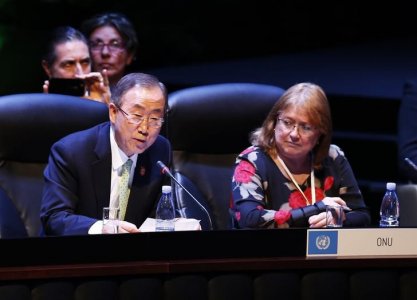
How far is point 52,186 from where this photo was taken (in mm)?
3650

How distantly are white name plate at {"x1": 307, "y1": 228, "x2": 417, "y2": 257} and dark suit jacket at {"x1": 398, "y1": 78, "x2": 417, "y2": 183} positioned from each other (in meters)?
1.35

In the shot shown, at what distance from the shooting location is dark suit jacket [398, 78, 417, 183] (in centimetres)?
459

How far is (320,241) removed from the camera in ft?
10.4

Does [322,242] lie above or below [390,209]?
below

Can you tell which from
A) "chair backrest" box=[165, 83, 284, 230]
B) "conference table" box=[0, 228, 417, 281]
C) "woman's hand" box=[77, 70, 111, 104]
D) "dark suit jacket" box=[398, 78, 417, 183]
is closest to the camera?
"conference table" box=[0, 228, 417, 281]

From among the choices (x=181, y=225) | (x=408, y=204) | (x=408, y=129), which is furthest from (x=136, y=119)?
(x=408, y=129)

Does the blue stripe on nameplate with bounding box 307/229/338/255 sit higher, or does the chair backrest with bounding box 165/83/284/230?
the chair backrest with bounding box 165/83/284/230

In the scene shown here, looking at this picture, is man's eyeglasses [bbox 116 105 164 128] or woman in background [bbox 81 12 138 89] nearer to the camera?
man's eyeglasses [bbox 116 105 164 128]

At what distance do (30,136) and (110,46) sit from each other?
0.86 meters

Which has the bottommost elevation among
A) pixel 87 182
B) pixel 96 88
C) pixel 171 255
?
pixel 171 255

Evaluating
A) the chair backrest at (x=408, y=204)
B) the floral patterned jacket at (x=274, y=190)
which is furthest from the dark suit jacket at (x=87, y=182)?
the chair backrest at (x=408, y=204)

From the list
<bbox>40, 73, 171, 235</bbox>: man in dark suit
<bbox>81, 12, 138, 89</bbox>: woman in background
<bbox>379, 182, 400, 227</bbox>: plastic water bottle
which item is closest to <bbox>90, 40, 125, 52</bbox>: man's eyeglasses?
<bbox>81, 12, 138, 89</bbox>: woman in background

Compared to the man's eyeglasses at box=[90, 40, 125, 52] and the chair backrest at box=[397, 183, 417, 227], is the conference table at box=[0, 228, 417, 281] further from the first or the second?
the man's eyeglasses at box=[90, 40, 125, 52]

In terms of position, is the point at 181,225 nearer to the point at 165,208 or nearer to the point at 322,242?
the point at 165,208
